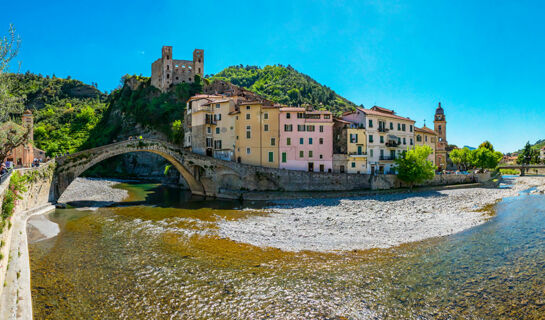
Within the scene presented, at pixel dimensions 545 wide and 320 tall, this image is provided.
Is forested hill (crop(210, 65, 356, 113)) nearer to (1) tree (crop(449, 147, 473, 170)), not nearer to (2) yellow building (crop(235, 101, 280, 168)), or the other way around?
(1) tree (crop(449, 147, 473, 170))

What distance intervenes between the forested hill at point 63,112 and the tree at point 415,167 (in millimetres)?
70609

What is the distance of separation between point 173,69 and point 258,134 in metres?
53.6

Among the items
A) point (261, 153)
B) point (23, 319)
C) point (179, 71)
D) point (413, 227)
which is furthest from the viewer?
point (179, 71)

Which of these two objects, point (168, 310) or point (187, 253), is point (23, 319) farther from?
point (187, 253)

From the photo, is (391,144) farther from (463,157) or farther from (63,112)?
(63,112)

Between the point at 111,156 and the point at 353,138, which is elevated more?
the point at 353,138

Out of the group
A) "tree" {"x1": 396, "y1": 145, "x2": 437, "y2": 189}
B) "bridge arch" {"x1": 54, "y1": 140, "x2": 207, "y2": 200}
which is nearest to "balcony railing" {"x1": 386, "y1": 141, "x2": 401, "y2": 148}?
"tree" {"x1": 396, "y1": 145, "x2": 437, "y2": 189}

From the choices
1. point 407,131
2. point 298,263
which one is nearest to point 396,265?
point 298,263

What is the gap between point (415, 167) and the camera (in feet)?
143

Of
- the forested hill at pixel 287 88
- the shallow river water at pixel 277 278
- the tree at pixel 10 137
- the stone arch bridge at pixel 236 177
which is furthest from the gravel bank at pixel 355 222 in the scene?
the forested hill at pixel 287 88

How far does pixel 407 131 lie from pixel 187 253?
4746 cm

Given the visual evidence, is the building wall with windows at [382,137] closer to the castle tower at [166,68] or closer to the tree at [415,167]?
the tree at [415,167]

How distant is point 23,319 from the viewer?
28.9 feet

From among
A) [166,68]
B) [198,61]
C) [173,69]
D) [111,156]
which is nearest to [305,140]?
[111,156]
